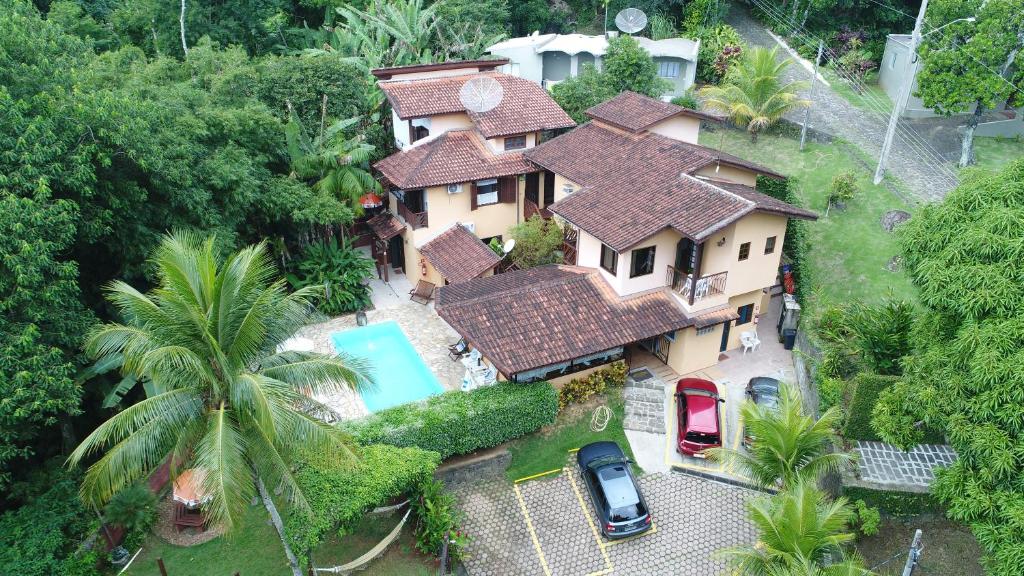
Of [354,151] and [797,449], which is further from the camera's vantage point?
[354,151]

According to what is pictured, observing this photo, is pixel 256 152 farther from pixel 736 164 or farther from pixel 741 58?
pixel 741 58

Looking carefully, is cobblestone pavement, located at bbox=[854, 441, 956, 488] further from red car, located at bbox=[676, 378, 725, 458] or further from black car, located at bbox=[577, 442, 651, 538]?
black car, located at bbox=[577, 442, 651, 538]

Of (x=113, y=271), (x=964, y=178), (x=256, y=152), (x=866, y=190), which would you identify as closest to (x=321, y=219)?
(x=256, y=152)

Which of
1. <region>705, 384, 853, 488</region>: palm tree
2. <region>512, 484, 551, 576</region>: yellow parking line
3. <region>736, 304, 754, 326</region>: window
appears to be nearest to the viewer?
<region>705, 384, 853, 488</region>: palm tree

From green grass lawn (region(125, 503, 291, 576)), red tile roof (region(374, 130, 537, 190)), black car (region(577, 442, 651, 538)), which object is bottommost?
green grass lawn (region(125, 503, 291, 576))

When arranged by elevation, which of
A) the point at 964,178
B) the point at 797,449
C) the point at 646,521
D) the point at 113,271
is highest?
the point at 964,178

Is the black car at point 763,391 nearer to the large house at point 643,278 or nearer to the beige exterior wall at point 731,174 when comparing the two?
the large house at point 643,278

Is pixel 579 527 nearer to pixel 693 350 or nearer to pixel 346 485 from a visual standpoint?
pixel 346 485

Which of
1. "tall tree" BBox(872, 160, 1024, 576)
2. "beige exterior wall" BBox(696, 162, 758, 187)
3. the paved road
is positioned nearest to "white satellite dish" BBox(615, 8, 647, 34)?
the paved road
